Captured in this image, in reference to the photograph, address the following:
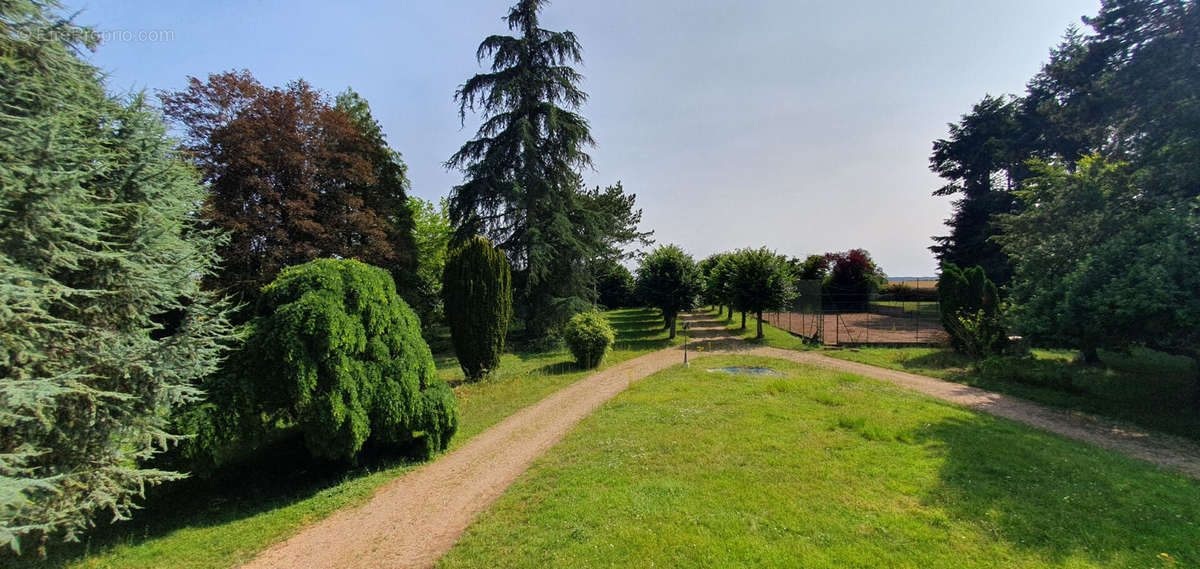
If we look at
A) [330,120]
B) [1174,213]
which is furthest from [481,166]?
[1174,213]

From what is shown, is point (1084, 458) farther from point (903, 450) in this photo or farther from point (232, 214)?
point (232, 214)

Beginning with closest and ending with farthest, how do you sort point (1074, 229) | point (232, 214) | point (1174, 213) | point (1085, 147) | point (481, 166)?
point (1174, 213) → point (1074, 229) → point (232, 214) → point (481, 166) → point (1085, 147)

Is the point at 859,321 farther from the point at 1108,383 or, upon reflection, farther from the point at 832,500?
the point at 832,500

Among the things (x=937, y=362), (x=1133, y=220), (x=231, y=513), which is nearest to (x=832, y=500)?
(x=231, y=513)

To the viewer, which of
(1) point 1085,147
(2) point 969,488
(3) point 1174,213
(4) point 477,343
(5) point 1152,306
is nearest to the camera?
(2) point 969,488

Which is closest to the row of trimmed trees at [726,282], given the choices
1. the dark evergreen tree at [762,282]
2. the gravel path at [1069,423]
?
the dark evergreen tree at [762,282]

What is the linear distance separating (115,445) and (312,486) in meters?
2.16

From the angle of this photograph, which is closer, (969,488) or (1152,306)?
(969,488)

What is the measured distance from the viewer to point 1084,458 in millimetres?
5992

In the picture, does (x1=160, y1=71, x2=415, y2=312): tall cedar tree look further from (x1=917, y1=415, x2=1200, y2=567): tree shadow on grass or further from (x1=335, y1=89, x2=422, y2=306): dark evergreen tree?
(x1=917, y1=415, x2=1200, y2=567): tree shadow on grass

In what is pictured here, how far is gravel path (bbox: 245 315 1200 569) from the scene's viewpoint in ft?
Result: 13.7

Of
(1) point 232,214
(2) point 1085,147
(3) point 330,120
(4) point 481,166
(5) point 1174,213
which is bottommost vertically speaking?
(5) point 1174,213

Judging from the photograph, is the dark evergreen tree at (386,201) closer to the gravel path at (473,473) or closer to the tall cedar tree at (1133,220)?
the gravel path at (473,473)

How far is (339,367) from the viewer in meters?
5.55
